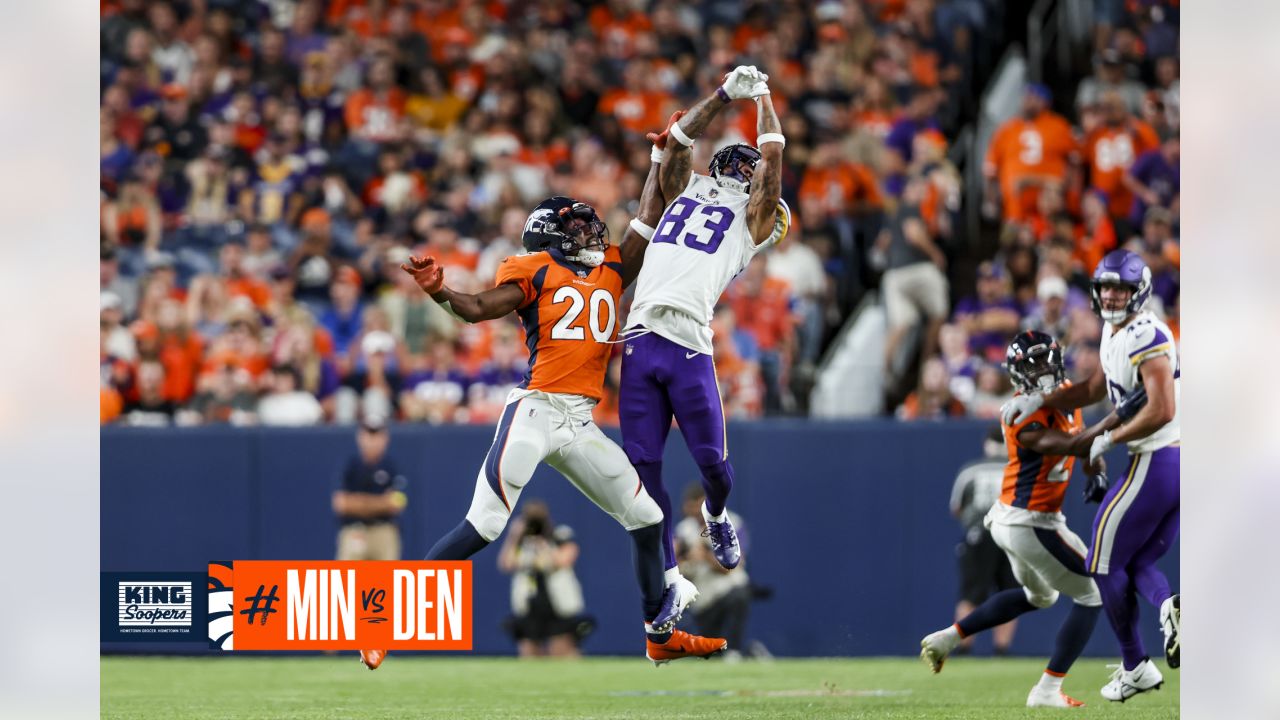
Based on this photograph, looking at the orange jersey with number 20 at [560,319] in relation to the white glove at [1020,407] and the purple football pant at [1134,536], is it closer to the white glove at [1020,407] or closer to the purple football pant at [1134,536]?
the white glove at [1020,407]

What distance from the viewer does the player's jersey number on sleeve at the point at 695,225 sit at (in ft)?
24.6

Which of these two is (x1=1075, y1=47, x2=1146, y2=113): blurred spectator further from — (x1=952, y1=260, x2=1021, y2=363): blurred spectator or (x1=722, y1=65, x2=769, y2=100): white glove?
(x1=722, y1=65, x2=769, y2=100): white glove

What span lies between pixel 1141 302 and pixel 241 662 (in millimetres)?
6743

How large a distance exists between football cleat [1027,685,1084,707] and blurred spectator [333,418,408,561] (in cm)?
500

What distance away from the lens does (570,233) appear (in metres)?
7.37

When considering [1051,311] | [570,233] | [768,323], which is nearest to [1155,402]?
[570,233]

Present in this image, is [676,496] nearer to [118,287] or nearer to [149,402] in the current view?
[149,402]

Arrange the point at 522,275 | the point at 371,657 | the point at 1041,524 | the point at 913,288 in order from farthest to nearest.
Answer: the point at 913,288
the point at 1041,524
the point at 522,275
the point at 371,657

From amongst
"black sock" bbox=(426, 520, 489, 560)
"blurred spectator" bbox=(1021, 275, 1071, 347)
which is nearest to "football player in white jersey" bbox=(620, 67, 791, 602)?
"black sock" bbox=(426, 520, 489, 560)

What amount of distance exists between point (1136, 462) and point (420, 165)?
7483 mm

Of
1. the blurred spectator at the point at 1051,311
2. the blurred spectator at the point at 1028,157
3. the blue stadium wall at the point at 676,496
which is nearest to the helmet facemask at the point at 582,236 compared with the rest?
the blue stadium wall at the point at 676,496

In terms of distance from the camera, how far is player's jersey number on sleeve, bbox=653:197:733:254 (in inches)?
296

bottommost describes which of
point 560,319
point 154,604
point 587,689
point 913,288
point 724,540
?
point 587,689
